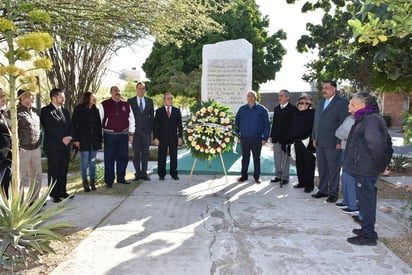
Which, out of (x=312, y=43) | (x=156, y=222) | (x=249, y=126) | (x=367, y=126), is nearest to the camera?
(x=367, y=126)

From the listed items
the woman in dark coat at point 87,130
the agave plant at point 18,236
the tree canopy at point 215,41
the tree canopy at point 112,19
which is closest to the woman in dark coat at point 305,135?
the tree canopy at point 112,19

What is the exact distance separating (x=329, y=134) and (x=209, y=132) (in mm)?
2404

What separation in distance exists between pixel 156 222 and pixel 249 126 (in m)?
3.26

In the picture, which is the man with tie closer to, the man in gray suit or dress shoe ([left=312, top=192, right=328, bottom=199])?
the man in gray suit

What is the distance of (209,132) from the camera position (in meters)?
7.43

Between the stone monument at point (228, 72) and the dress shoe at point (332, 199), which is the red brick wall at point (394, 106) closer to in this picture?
the stone monument at point (228, 72)

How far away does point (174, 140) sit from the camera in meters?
7.76

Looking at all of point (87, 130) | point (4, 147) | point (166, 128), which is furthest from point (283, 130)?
point (4, 147)

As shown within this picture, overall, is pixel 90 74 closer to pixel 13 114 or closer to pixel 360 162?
pixel 13 114

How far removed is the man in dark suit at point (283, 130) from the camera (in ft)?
24.2

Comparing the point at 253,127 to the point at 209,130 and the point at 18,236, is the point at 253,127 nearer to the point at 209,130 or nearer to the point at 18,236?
the point at 209,130

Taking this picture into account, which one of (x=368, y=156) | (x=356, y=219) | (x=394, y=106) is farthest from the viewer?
(x=394, y=106)

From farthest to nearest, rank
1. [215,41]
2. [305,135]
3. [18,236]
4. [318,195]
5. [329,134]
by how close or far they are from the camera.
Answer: [215,41], [305,135], [318,195], [329,134], [18,236]

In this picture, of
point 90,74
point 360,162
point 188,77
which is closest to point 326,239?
point 360,162
